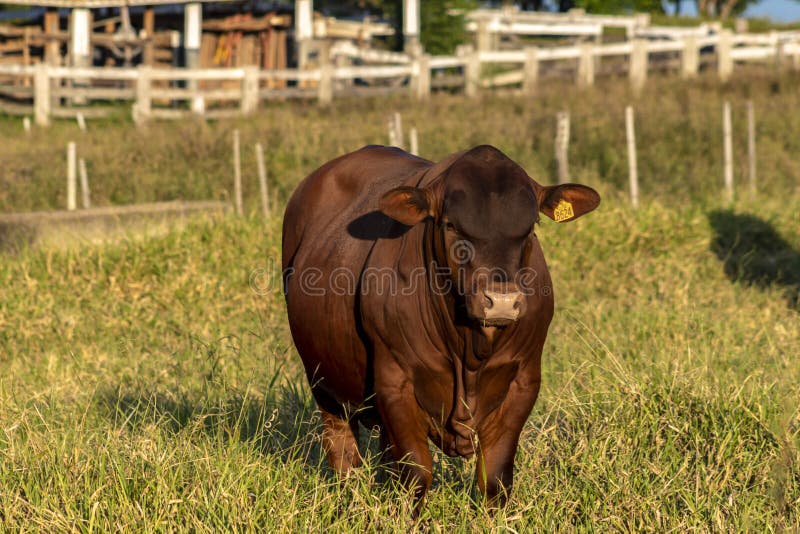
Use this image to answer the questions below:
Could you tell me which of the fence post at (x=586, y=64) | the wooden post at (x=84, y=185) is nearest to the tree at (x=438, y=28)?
the fence post at (x=586, y=64)

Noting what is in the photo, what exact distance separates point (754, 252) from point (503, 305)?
8052mm

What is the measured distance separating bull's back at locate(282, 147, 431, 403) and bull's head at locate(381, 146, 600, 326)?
503mm

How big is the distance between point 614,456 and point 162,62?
26218mm

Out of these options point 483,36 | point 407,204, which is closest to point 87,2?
point 483,36

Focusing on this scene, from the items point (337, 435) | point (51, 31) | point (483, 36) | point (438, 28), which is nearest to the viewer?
point (337, 435)

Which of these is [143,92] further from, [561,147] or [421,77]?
[561,147]

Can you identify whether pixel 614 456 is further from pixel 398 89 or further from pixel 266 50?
pixel 266 50

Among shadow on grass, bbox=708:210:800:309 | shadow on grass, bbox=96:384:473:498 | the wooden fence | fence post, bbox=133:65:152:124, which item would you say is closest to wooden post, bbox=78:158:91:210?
the wooden fence

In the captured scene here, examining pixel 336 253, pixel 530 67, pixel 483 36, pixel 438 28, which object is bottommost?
pixel 336 253

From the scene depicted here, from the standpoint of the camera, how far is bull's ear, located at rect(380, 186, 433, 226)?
4203 millimetres

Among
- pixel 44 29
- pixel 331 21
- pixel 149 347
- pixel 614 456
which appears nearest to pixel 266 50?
pixel 331 21

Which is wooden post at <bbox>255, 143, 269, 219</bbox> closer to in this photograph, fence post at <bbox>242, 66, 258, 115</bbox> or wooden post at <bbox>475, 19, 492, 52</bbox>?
fence post at <bbox>242, 66, 258, 115</bbox>

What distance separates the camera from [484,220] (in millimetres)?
3982

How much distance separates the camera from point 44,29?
28984 mm
